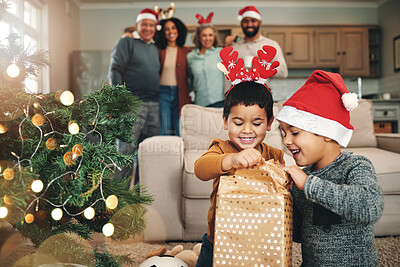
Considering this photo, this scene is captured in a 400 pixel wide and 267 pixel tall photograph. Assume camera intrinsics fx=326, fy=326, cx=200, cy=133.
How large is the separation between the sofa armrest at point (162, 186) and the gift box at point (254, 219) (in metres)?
0.99

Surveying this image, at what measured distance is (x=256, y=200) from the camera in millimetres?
838

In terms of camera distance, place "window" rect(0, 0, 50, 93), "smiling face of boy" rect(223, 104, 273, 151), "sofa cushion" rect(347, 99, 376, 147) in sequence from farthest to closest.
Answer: "window" rect(0, 0, 50, 93) < "sofa cushion" rect(347, 99, 376, 147) < "smiling face of boy" rect(223, 104, 273, 151)

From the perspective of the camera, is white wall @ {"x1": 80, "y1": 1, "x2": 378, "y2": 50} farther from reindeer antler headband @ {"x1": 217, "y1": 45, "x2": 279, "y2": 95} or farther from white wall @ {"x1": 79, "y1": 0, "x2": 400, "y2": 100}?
reindeer antler headband @ {"x1": 217, "y1": 45, "x2": 279, "y2": 95}

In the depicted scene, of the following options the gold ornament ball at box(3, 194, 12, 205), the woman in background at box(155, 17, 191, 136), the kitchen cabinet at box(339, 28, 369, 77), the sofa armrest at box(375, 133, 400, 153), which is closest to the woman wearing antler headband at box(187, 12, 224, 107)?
the woman in background at box(155, 17, 191, 136)

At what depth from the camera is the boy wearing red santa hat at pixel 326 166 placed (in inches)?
35.7

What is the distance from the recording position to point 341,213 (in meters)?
0.83

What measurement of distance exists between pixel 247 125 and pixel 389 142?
1.79 meters

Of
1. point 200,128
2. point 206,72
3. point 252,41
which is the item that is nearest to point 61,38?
point 206,72

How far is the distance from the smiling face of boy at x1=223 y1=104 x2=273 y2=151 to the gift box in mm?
209

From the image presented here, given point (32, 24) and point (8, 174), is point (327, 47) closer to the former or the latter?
point (32, 24)

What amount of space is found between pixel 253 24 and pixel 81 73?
3379 millimetres

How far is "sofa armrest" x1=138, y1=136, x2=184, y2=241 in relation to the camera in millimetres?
1827

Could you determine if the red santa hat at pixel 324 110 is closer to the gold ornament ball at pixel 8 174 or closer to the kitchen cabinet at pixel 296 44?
the gold ornament ball at pixel 8 174

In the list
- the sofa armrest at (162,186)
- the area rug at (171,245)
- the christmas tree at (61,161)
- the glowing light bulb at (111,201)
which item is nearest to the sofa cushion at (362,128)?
the area rug at (171,245)
